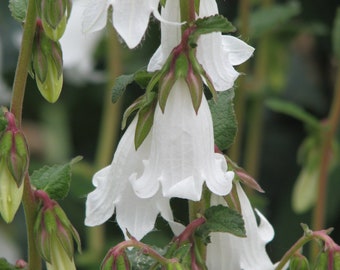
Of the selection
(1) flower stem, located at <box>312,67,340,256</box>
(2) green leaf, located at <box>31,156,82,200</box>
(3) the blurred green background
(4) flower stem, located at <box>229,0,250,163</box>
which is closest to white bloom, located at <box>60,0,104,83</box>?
(3) the blurred green background

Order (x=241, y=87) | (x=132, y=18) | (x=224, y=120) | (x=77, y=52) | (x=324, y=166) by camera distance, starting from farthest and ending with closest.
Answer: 1. (x=77, y=52)
2. (x=241, y=87)
3. (x=324, y=166)
4. (x=224, y=120)
5. (x=132, y=18)

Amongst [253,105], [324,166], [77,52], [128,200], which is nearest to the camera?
[128,200]

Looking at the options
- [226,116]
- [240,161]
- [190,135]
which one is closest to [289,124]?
[240,161]

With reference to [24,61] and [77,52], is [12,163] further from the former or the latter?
[77,52]

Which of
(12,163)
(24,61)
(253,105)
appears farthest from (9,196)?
(253,105)

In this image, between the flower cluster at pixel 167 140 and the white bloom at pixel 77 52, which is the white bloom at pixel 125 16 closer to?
the flower cluster at pixel 167 140

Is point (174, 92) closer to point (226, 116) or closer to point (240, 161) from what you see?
point (226, 116)
